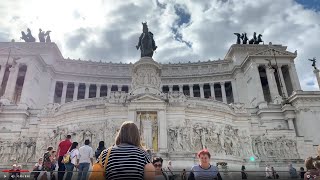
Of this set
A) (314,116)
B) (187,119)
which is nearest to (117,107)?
(187,119)

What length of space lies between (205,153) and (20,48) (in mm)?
54419

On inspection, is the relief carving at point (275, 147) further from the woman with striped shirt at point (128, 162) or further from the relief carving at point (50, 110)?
the woman with striped shirt at point (128, 162)

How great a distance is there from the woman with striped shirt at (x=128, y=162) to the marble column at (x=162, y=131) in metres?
18.6

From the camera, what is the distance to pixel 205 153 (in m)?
5.86

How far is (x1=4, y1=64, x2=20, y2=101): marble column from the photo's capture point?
4585 cm

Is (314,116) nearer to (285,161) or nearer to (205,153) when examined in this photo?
(285,161)

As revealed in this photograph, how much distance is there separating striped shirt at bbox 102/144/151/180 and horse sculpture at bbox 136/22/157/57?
91.8ft

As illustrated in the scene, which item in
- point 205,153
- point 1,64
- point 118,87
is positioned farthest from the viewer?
point 118,87

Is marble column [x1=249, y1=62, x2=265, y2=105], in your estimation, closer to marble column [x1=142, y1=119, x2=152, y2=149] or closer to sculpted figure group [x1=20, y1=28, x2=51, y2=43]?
marble column [x1=142, y1=119, x2=152, y2=149]

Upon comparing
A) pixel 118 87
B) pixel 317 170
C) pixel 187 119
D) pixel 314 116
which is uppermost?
pixel 118 87

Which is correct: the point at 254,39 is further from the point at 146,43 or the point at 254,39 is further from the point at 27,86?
the point at 27,86

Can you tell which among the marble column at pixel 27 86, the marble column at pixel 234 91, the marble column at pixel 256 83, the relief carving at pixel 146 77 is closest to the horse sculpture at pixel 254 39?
the marble column at pixel 234 91

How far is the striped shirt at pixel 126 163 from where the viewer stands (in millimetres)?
3600

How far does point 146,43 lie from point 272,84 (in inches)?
1169
